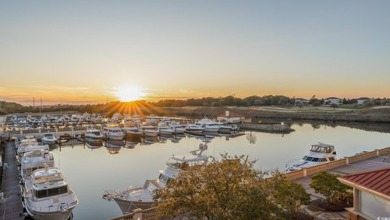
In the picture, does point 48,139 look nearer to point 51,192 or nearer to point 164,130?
point 164,130

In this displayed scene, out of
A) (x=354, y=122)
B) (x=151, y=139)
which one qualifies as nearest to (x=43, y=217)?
(x=151, y=139)

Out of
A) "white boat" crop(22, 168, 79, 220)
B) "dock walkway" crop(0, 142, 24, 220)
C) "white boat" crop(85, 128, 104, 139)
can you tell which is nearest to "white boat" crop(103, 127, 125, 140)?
"white boat" crop(85, 128, 104, 139)

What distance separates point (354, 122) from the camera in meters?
99.1

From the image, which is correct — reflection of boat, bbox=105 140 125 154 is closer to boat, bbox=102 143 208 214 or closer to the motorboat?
the motorboat

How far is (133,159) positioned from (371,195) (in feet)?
129

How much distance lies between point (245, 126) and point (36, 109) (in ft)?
439

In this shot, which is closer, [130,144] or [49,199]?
[49,199]

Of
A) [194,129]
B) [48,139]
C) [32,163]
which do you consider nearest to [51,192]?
[32,163]

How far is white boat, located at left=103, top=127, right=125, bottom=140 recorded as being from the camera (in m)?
65.6

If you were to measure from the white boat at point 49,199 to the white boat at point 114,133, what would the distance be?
144ft

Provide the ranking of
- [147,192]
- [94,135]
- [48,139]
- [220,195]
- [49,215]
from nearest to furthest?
[220,195], [49,215], [147,192], [48,139], [94,135]

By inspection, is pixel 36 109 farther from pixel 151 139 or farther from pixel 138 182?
pixel 138 182

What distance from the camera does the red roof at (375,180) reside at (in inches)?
312

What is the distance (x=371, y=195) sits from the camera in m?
8.28
